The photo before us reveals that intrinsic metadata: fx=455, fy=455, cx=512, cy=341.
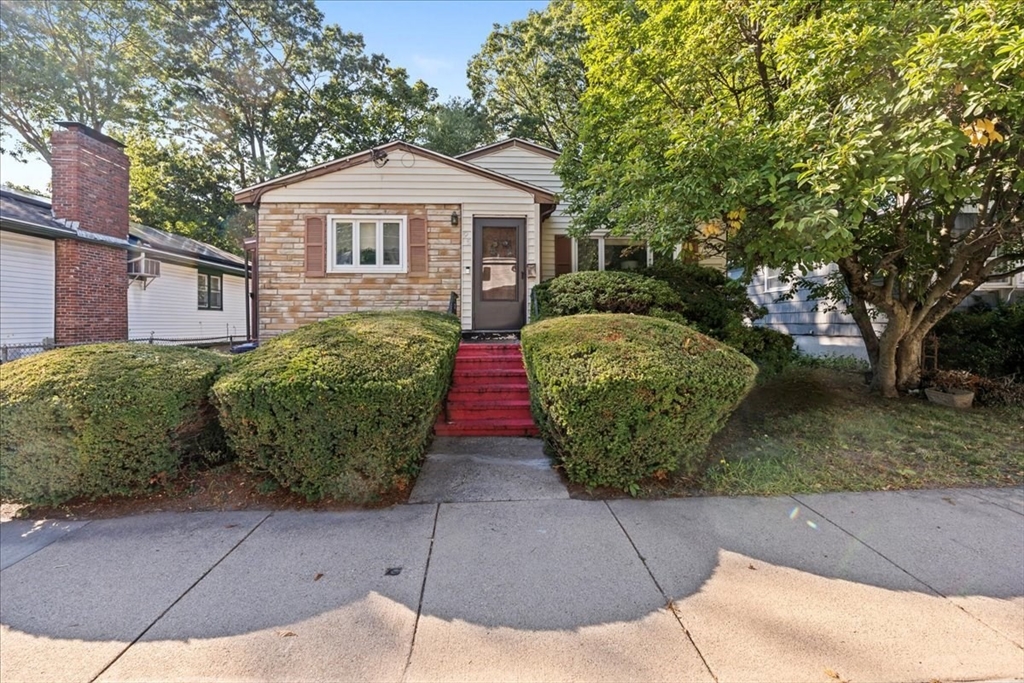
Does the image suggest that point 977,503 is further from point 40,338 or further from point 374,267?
point 40,338

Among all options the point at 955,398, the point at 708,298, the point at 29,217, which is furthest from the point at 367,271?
the point at 955,398

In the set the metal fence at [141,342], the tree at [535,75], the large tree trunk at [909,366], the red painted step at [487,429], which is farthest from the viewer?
the tree at [535,75]

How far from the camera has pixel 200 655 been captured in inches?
84.7

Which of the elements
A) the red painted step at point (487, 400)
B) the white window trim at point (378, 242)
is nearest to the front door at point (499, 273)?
the white window trim at point (378, 242)

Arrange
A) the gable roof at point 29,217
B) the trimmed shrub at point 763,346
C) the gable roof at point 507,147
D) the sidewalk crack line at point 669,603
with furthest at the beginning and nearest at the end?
the gable roof at point 507,147, the gable roof at point 29,217, the trimmed shrub at point 763,346, the sidewalk crack line at point 669,603

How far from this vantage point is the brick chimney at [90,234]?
33.6ft

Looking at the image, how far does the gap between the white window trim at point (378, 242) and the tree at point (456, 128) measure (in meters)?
11.9

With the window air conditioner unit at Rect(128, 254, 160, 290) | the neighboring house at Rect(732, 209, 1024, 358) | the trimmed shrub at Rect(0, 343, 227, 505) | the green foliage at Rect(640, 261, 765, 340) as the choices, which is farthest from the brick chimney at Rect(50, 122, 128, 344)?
the neighboring house at Rect(732, 209, 1024, 358)

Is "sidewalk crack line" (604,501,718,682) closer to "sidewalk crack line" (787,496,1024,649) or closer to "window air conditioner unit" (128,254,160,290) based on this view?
"sidewalk crack line" (787,496,1024,649)

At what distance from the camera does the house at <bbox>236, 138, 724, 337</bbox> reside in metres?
8.41

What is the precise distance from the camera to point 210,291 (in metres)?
16.9

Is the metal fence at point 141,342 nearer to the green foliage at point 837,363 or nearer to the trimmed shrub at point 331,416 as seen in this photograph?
the trimmed shrub at point 331,416

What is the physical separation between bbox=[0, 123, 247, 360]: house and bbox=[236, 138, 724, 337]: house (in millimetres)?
5163

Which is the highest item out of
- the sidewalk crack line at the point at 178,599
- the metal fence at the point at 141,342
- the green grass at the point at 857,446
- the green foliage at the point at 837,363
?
the metal fence at the point at 141,342
